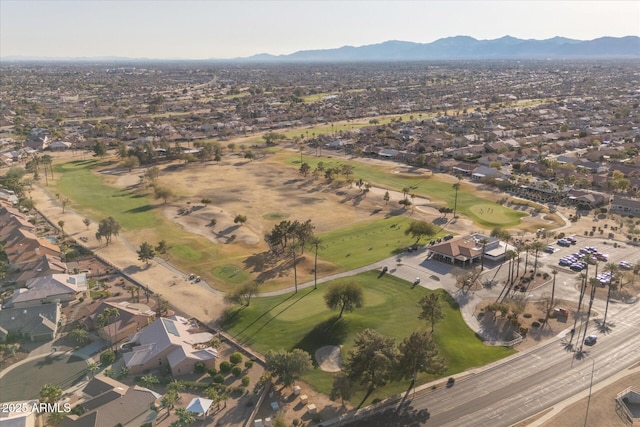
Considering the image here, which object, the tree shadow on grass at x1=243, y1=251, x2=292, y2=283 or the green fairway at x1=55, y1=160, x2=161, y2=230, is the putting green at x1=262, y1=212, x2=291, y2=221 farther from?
the green fairway at x1=55, y1=160, x2=161, y2=230

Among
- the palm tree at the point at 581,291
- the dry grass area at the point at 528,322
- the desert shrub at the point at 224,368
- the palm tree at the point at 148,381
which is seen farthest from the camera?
the palm tree at the point at 581,291

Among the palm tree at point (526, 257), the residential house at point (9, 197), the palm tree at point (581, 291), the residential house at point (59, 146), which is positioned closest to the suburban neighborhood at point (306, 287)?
the palm tree at point (581, 291)

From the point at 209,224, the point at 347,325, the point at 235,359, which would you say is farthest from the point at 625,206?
the point at 235,359

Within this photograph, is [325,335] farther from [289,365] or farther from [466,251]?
[466,251]

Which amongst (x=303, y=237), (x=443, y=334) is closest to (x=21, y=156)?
(x=303, y=237)

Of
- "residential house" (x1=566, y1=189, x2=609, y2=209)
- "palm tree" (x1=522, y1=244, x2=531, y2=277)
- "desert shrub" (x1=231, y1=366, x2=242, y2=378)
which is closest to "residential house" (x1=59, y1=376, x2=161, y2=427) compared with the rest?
"desert shrub" (x1=231, y1=366, x2=242, y2=378)

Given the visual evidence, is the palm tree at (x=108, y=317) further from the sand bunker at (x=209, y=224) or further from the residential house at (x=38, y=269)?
the sand bunker at (x=209, y=224)

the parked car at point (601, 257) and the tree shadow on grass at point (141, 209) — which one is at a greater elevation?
the tree shadow on grass at point (141, 209)
